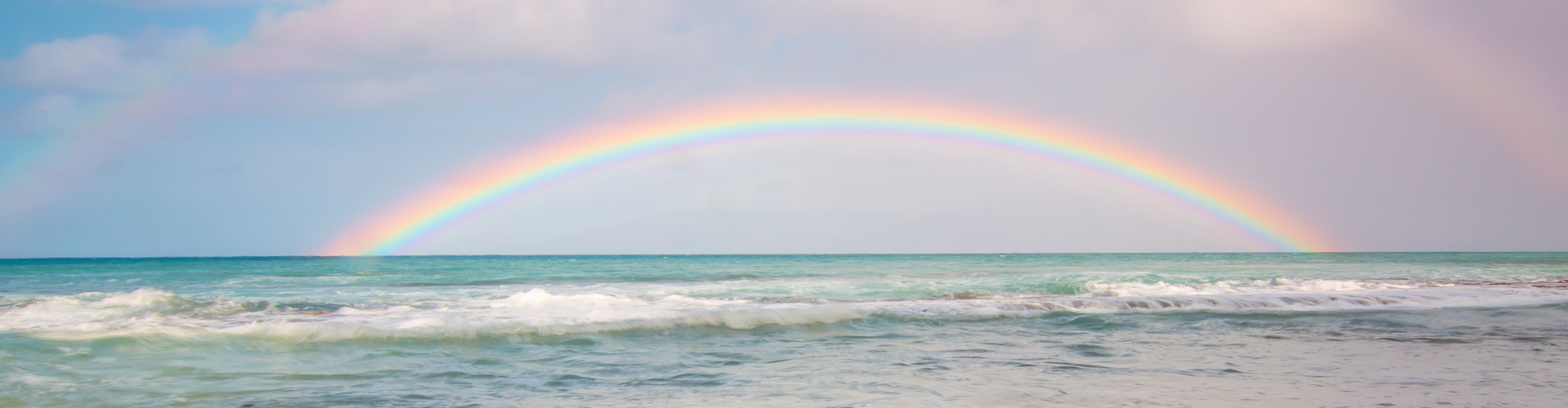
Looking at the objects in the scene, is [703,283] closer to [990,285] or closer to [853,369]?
[990,285]

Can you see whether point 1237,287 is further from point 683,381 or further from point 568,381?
point 568,381

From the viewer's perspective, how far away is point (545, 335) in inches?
386

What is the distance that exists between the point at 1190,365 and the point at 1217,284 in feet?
58.6

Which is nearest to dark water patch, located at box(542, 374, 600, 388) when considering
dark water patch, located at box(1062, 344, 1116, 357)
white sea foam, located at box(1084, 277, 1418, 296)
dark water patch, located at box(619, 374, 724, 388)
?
dark water patch, located at box(619, 374, 724, 388)

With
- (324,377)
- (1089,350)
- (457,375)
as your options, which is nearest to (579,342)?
(457,375)

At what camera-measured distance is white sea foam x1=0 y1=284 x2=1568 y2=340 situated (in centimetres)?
1034

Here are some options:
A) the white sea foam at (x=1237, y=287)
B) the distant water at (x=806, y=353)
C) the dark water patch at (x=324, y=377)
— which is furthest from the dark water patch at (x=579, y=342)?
the white sea foam at (x=1237, y=287)

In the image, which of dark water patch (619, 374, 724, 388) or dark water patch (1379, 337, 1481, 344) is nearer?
dark water patch (619, 374, 724, 388)

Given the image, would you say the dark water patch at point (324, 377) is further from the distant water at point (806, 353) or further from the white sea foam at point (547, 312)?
the white sea foam at point (547, 312)

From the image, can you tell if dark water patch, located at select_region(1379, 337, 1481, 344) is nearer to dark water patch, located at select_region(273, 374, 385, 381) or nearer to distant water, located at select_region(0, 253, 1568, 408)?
distant water, located at select_region(0, 253, 1568, 408)

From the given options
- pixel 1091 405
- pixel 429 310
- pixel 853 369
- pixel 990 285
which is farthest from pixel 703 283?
pixel 1091 405

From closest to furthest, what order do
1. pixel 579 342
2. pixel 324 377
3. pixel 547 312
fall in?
pixel 324 377
pixel 579 342
pixel 547 312

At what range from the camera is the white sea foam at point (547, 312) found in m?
10.3

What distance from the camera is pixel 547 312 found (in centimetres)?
1310
